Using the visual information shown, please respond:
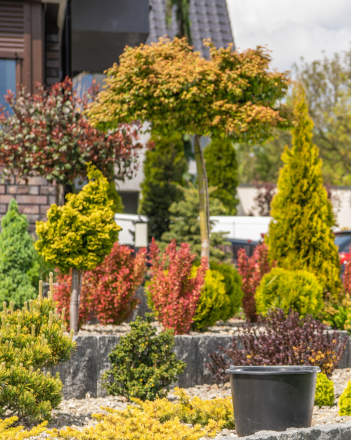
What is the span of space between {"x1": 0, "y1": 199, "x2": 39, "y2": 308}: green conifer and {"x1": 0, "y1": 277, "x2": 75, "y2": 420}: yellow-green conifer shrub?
2.81 m

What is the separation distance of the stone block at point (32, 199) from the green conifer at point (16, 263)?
5.02 feet

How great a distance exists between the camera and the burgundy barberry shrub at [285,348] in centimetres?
560

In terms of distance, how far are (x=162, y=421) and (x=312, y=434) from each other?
4.40 ft

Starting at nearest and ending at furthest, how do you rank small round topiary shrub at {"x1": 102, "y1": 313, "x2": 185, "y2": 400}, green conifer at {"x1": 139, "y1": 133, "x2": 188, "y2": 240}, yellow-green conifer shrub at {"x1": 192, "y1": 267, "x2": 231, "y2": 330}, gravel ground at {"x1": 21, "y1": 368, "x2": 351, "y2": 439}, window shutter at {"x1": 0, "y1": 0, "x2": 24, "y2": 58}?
gravel ground at {"x1": 21, "y1": 368, "x2": 351, "y2": 439} < small round topiary shrub at {"x1": 102, "y1": 313, "x2": 185, "y2": 400} < yellow-green conifer shrub at {"x1": 192, "y1": 267, "x2": 231, "y2": 330} < window shutter at {"x1": 0, "y1": 0, "x2": 24, "y2": 58} < green conifer at {"x1": 139, "y1": 133, "x2": 188, "y2": 240}

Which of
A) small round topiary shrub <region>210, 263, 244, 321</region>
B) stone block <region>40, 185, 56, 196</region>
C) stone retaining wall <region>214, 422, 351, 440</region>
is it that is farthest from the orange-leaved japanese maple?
stone retaining wall <region>214, 422, 351, 440</region>

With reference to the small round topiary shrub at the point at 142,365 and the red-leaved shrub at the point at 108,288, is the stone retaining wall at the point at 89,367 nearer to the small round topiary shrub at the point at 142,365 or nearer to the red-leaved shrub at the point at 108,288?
the small round topiary shrub at the point at 142,365

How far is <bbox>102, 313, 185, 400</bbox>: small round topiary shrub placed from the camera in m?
5.31

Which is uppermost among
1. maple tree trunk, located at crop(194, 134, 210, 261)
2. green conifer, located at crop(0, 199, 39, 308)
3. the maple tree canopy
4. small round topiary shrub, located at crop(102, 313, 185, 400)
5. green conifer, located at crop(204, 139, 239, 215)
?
green conifer, located at crop(204, 139, 239, 215)

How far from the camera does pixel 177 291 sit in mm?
6707

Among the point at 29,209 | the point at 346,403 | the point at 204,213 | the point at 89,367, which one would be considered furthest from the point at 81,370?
the point at 29,209

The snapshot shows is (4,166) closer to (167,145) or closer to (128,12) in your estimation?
(128,12)

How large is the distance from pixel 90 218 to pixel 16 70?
15.7ft

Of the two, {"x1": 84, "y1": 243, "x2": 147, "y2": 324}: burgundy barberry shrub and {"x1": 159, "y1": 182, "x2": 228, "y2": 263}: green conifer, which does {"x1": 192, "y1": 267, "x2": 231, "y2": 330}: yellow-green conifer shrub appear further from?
{"x1": 159, "y1": 182, "x2": 228, "y2": 263}: green conifer

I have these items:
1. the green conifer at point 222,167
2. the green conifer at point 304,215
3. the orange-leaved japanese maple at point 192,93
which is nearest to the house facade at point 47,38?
the orange-leaved japanese maple at point 192,93
